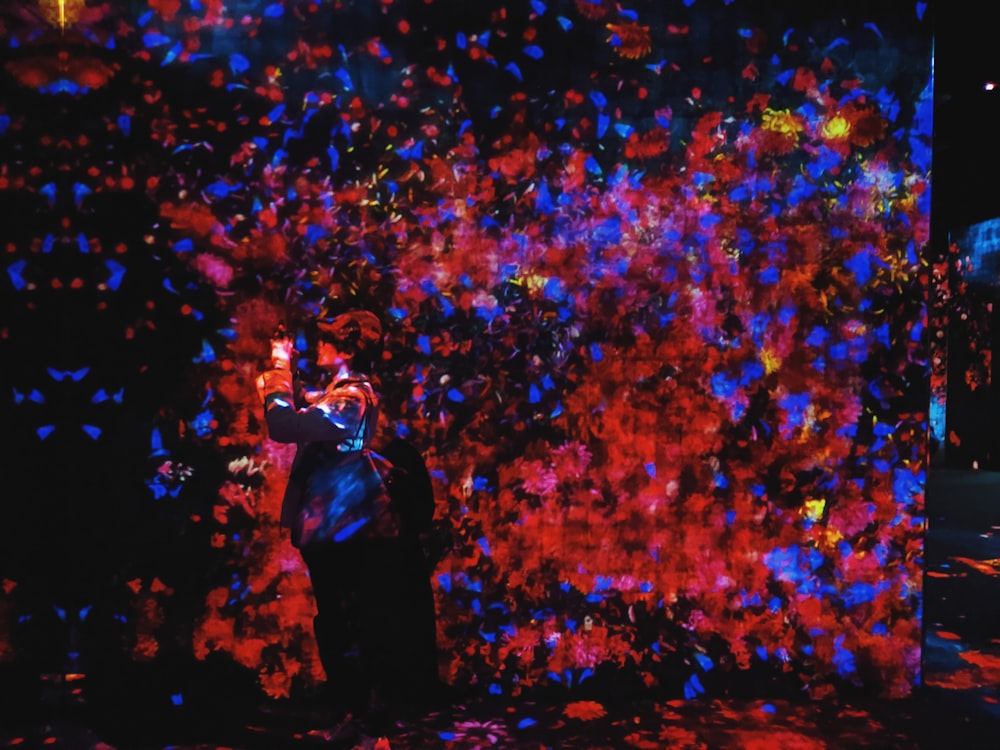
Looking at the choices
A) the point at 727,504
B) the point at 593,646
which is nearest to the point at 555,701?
the point at 593,646

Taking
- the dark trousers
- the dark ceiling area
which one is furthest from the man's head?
the dark ceiling area

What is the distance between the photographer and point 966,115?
6949 millimetres

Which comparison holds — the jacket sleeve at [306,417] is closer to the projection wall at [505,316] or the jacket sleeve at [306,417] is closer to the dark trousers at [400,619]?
the projection wall at [505,316]

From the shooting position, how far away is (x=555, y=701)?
273 cm

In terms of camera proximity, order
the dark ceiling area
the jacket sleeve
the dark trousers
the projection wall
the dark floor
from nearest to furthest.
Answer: the jacket sleeve
the dark floor
the projection wall
the dark trousers
the dark ceiling area

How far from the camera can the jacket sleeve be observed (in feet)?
7.21

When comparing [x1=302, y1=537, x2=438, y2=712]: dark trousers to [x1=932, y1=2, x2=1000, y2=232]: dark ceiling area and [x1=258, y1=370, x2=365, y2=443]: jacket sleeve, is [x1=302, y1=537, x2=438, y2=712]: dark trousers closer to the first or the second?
[x1=258, y1=370, x2=365, y2=443]: jacket sleeve

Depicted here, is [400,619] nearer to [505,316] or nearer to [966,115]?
[505,316]

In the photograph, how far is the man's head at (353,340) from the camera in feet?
8.10

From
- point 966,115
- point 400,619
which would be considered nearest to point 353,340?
point 400,619

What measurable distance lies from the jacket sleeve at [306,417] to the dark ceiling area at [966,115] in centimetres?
260

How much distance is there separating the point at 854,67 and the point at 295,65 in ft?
6.67

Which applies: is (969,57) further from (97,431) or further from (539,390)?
(97,431)

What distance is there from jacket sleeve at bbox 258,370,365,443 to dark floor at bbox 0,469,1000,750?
37.4 inches
